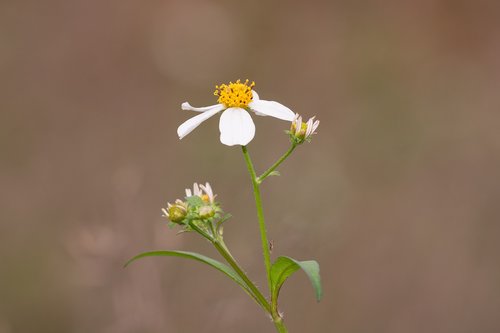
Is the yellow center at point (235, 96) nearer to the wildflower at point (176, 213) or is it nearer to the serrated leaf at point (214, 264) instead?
the wildflower at point (176, 213)

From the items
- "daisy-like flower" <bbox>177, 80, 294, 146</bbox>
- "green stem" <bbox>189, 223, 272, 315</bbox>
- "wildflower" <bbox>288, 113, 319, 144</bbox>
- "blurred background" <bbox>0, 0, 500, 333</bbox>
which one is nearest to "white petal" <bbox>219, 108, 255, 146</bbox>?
"daisy-like flower" <bbox>177, 80, 294, 146</bbox>

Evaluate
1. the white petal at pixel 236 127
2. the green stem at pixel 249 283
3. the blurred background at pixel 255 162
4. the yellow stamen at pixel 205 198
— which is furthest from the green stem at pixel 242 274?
the blurred background at pixel 255 162

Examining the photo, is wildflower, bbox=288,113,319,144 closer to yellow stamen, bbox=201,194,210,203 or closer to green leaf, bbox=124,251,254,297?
yellow stamen, bbox=201,194,210,203

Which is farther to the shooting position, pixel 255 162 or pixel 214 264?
pixel 255 162

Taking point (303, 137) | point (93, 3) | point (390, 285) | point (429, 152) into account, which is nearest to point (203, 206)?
point (303, 137)

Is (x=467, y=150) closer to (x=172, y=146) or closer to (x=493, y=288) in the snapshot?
(x=493, y=288)

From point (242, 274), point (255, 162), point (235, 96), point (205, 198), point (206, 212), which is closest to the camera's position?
point (242, 274)

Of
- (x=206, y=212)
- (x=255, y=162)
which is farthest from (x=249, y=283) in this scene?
(x=255, y=162)

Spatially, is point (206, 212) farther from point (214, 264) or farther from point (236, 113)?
point (236, 113)
